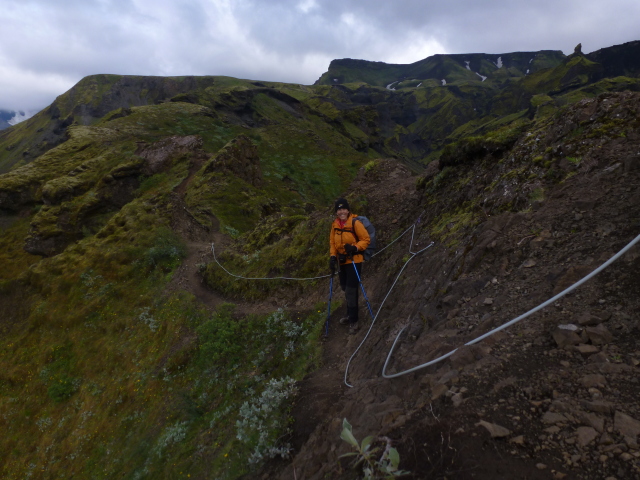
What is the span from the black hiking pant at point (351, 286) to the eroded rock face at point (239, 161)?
2141 centimetres

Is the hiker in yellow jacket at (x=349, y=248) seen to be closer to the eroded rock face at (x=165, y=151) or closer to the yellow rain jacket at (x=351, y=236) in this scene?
the yellow rain jacket at (x=351, y=236)

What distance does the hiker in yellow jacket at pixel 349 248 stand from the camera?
8.10 metres

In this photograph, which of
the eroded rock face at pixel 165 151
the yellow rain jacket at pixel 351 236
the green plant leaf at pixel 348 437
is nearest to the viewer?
the green plant leaf at pixel 348 437

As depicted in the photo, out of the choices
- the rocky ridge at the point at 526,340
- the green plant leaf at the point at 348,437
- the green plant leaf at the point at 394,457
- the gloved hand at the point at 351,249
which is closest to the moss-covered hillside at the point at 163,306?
the rocky ridge at the point at 526,340

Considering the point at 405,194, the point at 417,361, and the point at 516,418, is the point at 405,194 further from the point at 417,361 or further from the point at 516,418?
the point at 516,418

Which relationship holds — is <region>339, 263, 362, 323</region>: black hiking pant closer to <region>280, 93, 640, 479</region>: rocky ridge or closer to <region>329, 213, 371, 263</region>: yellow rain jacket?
<region>329, 213, 371, 263</region>: yellow rain jacket

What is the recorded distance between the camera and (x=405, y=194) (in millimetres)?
13281

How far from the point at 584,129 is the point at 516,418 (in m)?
6.43

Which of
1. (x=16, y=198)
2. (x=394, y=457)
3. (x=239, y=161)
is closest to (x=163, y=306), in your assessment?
(x=394, y=457)

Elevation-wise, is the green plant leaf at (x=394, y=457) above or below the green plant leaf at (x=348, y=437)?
below

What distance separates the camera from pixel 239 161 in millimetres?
29703

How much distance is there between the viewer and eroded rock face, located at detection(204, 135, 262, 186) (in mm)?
27484

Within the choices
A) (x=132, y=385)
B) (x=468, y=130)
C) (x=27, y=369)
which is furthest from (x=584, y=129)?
(x=468, y=130)

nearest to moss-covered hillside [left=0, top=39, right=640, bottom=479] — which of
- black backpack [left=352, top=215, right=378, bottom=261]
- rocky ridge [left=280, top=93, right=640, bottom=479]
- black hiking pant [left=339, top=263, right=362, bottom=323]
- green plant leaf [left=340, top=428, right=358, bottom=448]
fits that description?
rocky ridge [left=280, top=93, right=640, bottom=479]
